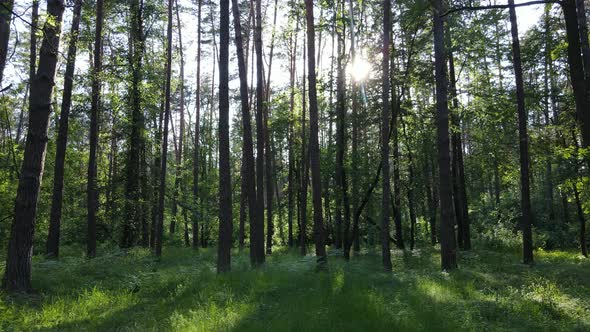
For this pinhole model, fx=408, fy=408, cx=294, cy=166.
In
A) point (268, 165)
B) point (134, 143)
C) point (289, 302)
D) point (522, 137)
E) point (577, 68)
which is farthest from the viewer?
point (268, 165)

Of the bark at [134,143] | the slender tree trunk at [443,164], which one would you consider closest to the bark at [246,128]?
the slender tree trunk at [443,164]

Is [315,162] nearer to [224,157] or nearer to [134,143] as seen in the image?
[224,157]

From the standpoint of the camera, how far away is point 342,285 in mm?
8672

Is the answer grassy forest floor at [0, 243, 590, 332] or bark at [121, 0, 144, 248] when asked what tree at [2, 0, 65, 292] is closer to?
grassy forest floor at [0, 243, 590, 332]

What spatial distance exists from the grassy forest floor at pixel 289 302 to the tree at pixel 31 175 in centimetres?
59

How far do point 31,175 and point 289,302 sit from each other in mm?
5421

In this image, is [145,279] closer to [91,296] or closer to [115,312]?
[91,296]

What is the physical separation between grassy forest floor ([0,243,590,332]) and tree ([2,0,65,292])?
586mm

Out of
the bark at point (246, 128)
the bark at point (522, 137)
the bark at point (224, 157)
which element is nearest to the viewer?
the bark at point (224, 157)

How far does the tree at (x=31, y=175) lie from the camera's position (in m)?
7.66

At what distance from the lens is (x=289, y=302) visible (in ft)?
23.9

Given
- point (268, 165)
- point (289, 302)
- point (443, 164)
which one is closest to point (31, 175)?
point (289, 302)

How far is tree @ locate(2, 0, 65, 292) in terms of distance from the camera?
7.66 meters

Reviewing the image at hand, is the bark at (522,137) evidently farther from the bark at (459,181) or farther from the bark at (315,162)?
the bark at (315,162)
